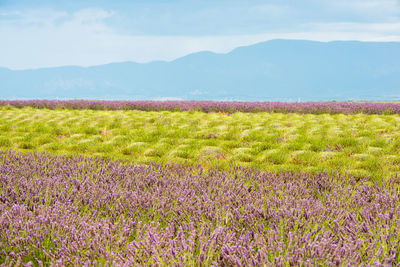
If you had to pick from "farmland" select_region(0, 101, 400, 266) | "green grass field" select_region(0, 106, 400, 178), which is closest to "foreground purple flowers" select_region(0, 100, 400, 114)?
"green grass field" select_region(0, 106, 400, 178)

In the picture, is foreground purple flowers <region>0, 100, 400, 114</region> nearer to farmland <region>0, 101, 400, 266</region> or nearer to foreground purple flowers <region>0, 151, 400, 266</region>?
farmland <region>0, 101, 400, 266</region>

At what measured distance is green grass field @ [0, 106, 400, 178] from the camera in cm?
684

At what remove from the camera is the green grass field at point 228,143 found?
6.84 metres

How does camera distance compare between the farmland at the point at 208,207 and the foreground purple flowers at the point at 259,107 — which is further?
the foreground purple flowers at the point at 259,107

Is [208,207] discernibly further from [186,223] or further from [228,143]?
[228,143]

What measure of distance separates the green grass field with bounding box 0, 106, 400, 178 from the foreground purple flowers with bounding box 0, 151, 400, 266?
243cm

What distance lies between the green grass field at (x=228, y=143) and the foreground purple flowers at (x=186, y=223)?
243cm

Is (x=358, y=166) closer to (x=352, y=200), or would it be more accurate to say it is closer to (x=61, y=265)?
(x=352, y=200)

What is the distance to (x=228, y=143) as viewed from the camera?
8672 mm

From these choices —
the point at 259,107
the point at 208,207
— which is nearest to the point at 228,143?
the point at 208,207

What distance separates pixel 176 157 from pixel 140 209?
4.25 m

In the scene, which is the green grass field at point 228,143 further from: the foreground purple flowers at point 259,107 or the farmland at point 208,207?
the foreground purple flowers at point 259,107

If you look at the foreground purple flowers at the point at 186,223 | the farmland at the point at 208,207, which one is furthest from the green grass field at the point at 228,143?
the foreground purple flowers at the point at 186,223

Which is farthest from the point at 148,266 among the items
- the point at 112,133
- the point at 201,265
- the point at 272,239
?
the point at 112,133
